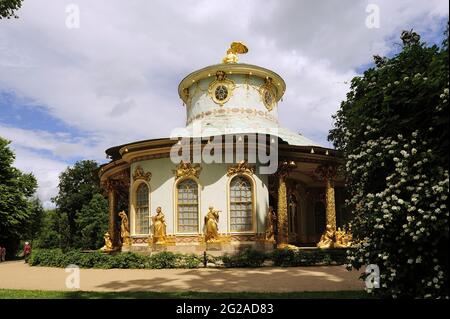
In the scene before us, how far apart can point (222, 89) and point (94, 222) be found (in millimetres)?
23185

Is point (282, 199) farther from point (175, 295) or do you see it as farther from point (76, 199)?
point (76, 199)

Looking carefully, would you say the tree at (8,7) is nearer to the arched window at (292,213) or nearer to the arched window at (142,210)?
the arched window at (142,210)

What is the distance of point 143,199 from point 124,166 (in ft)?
9.21

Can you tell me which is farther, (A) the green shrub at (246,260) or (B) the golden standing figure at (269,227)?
(B) the golden standing figure at (269,227)

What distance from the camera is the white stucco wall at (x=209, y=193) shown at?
1783cm

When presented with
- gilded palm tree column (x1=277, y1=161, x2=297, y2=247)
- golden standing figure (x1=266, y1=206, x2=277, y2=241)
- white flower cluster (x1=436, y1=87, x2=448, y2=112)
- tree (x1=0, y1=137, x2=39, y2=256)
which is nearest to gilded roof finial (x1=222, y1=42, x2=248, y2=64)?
gilded palm tree column (x1=277, y1=161, x2=297, y2=247)

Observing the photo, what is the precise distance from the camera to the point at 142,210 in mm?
19359

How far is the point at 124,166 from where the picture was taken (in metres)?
21.3

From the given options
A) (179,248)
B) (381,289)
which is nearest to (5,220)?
(179,248)

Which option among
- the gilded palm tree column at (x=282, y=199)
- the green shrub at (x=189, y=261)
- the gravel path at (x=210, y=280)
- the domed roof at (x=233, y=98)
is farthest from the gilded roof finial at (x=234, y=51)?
the gravel path at (x=210, y=280)

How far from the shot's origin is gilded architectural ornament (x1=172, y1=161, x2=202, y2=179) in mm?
18062

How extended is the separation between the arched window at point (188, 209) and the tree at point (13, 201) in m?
16.3

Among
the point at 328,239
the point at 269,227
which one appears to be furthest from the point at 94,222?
the point at 328,239

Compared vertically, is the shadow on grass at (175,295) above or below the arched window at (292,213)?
below
